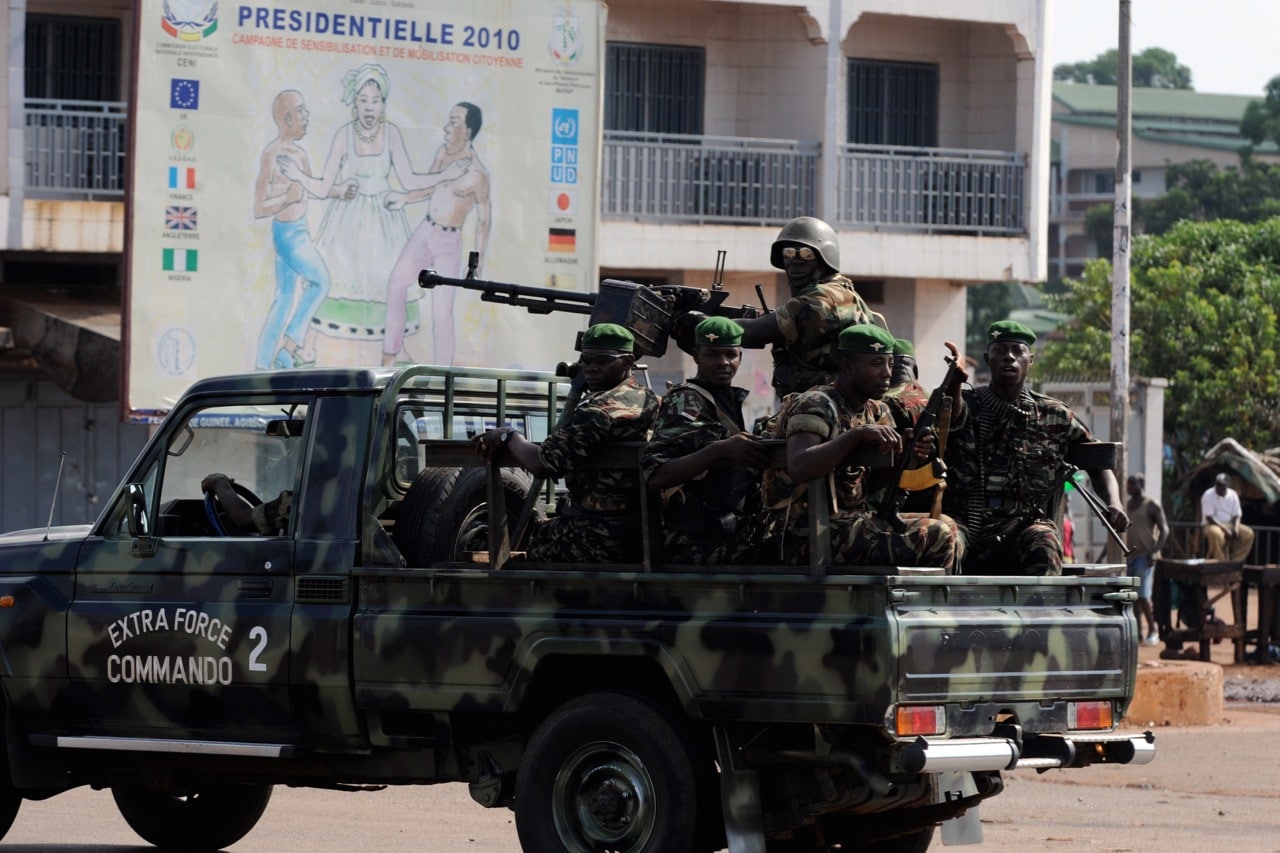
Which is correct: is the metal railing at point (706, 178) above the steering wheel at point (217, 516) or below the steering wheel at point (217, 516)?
above

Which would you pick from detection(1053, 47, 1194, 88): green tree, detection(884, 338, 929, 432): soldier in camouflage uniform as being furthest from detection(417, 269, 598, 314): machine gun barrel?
detection(1053, 47, 1194, 88): green tree

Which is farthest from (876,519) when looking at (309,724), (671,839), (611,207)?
(611,207)

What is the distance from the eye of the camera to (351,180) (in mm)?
17844

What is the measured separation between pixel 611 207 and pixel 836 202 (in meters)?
2.28

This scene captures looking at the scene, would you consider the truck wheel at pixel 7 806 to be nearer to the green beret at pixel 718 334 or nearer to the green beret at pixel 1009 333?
the green beret at pixel 718 334

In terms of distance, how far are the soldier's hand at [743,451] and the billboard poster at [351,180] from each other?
10.8 meters

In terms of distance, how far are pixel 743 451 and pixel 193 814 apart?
3.41 metres

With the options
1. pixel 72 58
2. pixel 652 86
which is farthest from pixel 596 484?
pixel 652 86

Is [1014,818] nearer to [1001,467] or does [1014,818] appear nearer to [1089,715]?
[1001,467]

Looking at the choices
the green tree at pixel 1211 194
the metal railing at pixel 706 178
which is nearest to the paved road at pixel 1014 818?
the metal railing at pixel 706 178

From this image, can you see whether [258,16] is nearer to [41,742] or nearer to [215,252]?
[215,252]

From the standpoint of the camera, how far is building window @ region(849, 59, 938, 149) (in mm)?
21953

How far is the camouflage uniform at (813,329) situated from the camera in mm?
8047

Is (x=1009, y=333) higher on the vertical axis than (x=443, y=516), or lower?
higher
